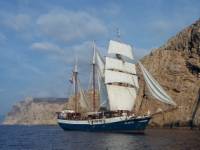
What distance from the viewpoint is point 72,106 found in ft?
534

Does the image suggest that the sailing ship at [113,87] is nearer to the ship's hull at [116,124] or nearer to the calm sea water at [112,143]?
the ship's hull at [116,124]

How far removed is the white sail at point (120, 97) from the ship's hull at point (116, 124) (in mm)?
6708

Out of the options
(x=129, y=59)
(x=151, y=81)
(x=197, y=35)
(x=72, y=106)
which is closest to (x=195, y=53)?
(x=197, y=35)

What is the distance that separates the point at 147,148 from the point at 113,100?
49.5 m

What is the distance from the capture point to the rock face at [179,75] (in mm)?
124875

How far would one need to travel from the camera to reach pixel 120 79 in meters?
113

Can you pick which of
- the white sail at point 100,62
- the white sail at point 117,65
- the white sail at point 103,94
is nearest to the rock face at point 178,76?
the white sail at point 117,65

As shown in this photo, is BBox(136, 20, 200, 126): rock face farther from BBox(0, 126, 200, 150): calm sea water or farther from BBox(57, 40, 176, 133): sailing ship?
BBox(0, 126, 200, 150): calm sea water

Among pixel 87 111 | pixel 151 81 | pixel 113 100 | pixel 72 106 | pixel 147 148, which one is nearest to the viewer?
pixel 147 148

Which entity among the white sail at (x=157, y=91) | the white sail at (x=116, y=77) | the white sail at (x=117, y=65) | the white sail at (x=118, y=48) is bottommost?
the white sail at (x=157, y=91)

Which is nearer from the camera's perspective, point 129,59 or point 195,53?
point 129,59

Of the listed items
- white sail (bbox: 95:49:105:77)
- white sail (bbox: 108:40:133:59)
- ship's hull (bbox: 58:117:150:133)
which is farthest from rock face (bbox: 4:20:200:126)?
ship's hull (bbox: 58:117:150:133)

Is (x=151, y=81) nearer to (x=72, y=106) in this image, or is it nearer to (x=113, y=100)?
(x=113, y=100)

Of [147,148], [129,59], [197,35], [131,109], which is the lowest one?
[147,148]
